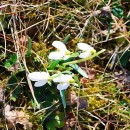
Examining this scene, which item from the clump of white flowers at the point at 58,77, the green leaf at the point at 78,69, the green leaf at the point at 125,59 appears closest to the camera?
the clump of white flowers at the point at 58,77

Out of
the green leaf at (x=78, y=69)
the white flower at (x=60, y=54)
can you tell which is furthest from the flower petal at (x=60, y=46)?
the green leaf at (x=78, y=69)

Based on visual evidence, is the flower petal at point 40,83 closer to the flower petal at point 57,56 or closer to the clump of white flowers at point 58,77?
the clump of white flowers at point 58,77

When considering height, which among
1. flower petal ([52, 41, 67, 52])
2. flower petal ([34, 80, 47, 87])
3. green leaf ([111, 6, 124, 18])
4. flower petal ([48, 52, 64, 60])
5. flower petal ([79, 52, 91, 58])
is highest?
green leaf ([111, 6, 124, 18])

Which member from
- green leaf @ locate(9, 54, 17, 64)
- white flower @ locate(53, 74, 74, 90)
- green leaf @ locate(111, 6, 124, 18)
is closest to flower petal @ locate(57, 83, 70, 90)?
white flower @ locate(53, 74, 74, 90)

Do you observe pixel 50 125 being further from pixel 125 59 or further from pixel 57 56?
pixel 125 59

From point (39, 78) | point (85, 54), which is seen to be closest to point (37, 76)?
point (39, 78)

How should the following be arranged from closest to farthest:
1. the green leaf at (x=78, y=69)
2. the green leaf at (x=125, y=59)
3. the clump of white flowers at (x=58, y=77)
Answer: the clump of white flowers at (x=58, y=77)
the green leaf at (x=78, y=69)
the green leaf at (x=125, y=59)

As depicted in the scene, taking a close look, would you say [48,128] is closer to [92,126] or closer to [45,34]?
[92,126]

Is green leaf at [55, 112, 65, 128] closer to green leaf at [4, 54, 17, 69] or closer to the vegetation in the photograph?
the vegetation
